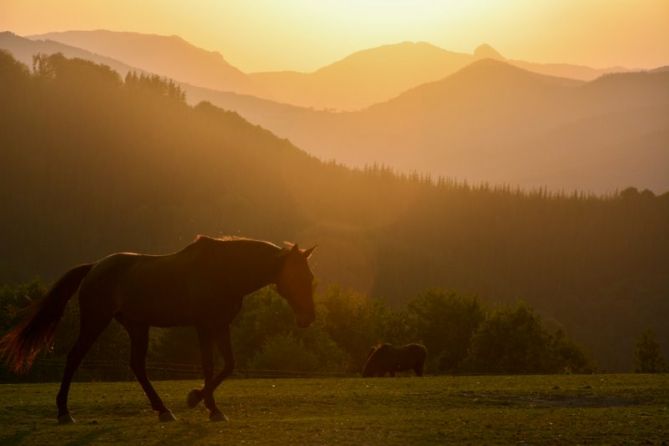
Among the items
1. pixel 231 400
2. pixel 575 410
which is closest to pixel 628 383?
pixel 575 410

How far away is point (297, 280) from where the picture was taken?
57.7 ft

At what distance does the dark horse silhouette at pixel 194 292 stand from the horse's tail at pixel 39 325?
293 millimetres

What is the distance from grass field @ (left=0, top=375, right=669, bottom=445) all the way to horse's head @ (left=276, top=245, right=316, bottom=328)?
1.93m

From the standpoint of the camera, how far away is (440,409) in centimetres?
1977

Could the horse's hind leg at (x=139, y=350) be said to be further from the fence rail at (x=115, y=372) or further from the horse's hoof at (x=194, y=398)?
the fence rail at (x=115, y=372)

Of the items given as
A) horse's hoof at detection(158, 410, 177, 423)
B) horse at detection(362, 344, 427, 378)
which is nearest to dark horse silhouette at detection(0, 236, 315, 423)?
horse's hoof at detection(158, 410, 177, 423)

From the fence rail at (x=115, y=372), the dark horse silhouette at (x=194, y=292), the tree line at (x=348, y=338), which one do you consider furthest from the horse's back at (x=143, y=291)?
the fence rail at (x=115, y=372)

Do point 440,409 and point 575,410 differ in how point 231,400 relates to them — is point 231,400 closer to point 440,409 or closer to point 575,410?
point 440,409

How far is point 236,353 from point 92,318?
2358 inches

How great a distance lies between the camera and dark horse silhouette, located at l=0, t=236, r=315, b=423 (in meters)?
17.3

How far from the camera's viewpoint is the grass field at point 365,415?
14.7 meters

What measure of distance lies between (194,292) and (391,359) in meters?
38.8

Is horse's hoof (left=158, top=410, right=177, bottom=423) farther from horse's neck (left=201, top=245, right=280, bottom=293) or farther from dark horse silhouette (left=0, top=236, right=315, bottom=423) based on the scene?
horse's neck (left=201, top=245, right=280, bottom=293)

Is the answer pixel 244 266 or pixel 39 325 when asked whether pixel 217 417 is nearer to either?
pixel 244 266
